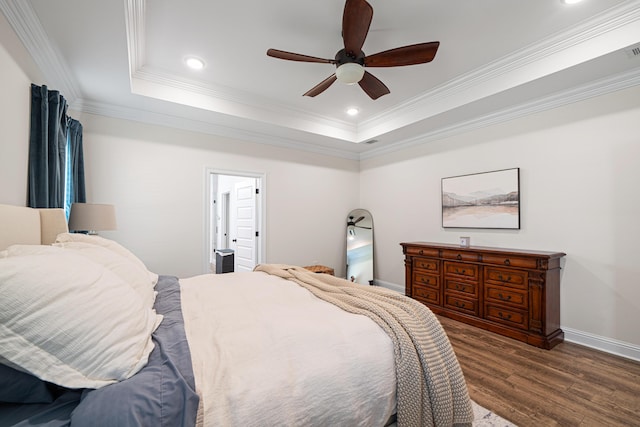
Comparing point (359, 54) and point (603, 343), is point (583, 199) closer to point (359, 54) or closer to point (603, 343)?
point (603, 343)

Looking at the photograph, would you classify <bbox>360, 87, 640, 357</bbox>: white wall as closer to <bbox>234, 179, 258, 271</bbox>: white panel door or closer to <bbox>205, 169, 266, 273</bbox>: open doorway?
<bbox>205, 169, 266, 273</bbox>: open doorway

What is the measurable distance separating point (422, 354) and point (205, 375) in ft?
3.03

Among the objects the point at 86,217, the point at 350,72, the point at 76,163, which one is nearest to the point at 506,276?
the point at 350,72

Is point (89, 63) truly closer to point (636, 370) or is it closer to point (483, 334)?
point (483, 334)

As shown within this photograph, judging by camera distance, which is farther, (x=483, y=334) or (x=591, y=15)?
(x=483, y=334)

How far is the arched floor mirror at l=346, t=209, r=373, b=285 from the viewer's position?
497 cm

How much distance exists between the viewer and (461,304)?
11.1 feet

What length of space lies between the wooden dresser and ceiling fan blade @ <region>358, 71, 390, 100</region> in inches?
80.7

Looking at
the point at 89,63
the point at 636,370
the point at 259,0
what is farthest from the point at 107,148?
the point at 636,370

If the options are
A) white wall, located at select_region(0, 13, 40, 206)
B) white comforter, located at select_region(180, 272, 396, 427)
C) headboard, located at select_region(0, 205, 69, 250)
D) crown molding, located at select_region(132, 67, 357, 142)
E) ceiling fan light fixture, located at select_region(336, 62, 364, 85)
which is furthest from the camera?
crown molding, located at select_region(132, 67, 357, 142)

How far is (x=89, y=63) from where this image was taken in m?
2.44

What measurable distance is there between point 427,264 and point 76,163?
4.26 metres

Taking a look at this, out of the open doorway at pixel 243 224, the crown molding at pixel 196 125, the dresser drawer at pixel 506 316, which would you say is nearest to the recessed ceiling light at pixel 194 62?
the crown molding at pixel 196 125

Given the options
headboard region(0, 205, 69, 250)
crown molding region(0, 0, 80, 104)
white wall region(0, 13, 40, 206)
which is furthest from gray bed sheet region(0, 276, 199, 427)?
crown molding region(0, 0, 80, 104)
